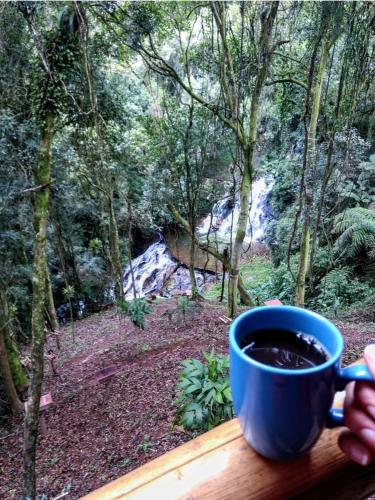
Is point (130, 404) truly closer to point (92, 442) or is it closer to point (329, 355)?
point (92, 442)

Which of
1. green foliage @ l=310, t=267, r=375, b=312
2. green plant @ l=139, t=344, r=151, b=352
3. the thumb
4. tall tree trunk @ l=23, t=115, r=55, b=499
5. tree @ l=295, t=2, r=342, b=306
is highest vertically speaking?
tree @ l=295, t=2, r=342, b=306

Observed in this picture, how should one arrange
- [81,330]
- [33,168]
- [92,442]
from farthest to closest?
[81,330]
[33,168]
[92,442]

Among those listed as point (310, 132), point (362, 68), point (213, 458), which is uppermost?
point (362, 68)

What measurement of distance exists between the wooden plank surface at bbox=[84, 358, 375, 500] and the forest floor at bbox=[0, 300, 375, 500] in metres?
2.32

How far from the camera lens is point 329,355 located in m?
0.52

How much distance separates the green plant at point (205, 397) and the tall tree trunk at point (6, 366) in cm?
226

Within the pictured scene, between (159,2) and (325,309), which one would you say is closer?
(159,2)

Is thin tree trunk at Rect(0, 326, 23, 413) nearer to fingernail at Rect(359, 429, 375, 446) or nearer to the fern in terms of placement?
fingernail at Rect(359, 429, 375, 446)

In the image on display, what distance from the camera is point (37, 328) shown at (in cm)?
252

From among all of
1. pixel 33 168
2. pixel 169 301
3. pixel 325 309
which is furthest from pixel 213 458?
pixel 169 301

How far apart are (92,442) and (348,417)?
3313mm

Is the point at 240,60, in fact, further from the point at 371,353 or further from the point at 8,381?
the point at 8,381

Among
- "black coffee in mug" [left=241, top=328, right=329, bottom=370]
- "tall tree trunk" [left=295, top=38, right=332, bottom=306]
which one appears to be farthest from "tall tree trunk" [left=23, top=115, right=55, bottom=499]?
"tall tree trunk" [left=295, top=38, right=332, bottom=306]

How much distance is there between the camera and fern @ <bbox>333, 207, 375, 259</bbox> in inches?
241
